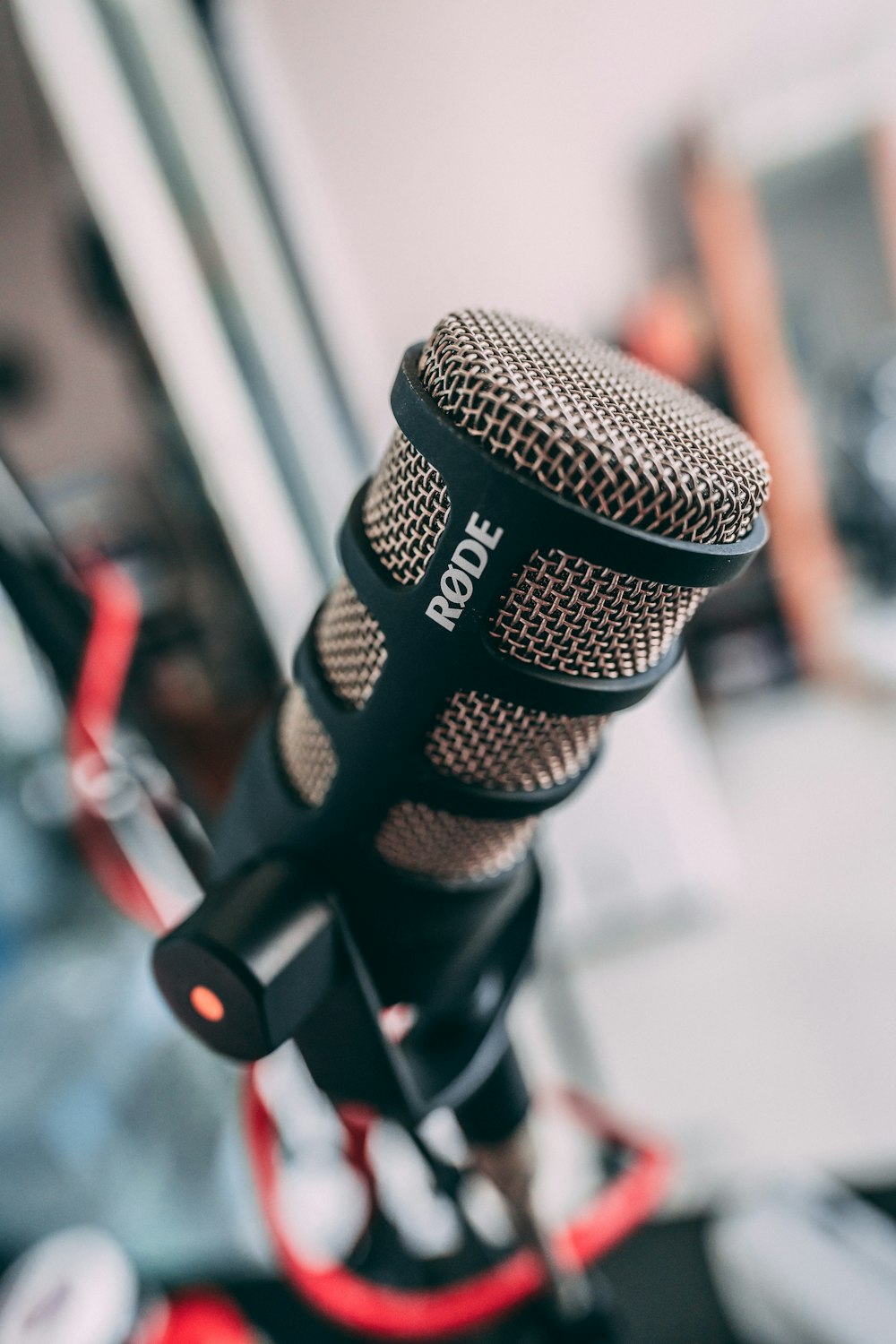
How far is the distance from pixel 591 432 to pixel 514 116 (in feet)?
10.7

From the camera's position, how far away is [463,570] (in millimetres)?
301

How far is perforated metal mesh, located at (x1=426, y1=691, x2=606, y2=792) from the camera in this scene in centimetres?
A: 34

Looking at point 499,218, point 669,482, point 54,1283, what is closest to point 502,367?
point 669,482

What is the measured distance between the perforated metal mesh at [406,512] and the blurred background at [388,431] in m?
0.13

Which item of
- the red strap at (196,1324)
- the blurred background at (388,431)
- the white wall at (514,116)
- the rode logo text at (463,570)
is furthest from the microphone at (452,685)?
the white wall at (514,116)

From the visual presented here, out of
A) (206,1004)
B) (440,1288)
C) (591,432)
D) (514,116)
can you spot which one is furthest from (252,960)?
(514,116)

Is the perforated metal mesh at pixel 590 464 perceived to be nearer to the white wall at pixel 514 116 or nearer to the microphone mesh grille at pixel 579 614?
the microphone mesh grille at pixel 579 614

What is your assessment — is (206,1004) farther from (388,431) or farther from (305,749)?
(388,431)

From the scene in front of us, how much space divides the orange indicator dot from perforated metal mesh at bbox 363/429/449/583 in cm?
21

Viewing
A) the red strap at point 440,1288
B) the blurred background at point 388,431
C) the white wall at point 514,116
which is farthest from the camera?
the white wall at point 514,116

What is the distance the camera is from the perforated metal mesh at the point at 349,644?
14.1 inches

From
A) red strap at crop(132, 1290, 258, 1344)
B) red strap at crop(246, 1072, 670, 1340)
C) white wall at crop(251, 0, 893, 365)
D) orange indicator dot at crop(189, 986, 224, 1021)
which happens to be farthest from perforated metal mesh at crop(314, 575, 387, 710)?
white wall at crop(251, 0, 893, 365)

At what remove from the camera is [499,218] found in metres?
2.07

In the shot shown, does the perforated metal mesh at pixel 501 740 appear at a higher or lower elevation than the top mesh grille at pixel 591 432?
lower
